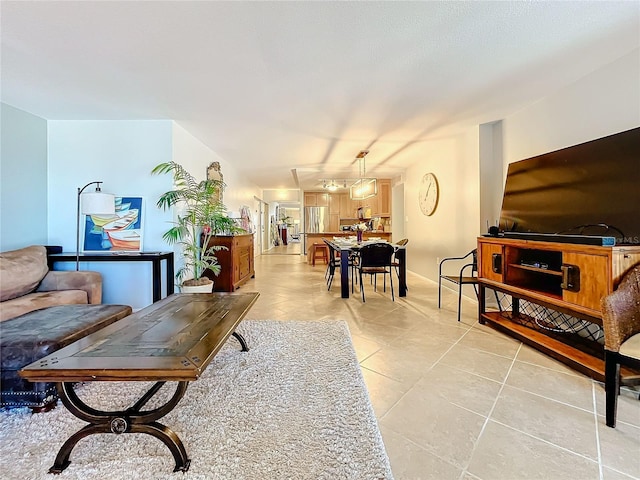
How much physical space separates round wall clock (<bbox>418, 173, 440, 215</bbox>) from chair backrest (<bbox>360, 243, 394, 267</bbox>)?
5.57ft

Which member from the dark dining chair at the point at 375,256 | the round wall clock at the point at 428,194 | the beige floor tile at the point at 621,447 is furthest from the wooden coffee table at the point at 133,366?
the round wall clock at the point at 428,194

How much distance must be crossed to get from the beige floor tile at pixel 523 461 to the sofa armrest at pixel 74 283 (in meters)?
3.35

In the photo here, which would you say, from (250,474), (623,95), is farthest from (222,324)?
(623,95)

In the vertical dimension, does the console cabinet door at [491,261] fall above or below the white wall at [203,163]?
below

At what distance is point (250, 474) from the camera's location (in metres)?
1.20

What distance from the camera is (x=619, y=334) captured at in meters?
1.56

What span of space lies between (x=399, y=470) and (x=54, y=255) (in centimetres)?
410

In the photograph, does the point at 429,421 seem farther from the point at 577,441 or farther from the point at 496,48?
the point at 496,48

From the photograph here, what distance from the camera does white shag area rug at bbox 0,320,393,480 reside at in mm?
1222

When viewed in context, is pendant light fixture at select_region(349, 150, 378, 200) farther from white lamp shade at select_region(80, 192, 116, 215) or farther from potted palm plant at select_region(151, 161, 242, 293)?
white lamp shade at select_region(80, 192, 116, 215)

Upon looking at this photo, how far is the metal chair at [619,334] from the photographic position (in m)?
1.49

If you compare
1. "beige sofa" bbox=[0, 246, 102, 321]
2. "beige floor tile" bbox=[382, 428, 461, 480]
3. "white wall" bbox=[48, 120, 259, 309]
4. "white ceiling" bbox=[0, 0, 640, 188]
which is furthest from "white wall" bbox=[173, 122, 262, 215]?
"beige floor tile" bbox=[382, 428, 461, 480]

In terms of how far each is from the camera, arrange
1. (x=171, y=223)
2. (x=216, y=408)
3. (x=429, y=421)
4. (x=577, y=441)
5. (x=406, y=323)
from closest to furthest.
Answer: (x=577, y=441) → (x=429, y=421) → (x=216, y=408) → (x=406, y=323) → (x=171, y=223)

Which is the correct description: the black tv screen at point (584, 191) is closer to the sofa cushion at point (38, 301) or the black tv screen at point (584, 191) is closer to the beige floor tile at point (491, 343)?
the beige floor tile at point (491, 343)
